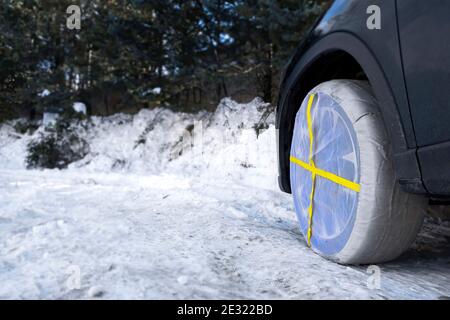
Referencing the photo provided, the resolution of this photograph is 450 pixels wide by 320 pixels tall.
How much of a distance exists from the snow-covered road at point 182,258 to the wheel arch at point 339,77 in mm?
509

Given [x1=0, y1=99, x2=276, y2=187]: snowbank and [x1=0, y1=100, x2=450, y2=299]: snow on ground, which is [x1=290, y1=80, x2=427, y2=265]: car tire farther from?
[x1=0, y1=99, x2=276, y2=187]: snowbank

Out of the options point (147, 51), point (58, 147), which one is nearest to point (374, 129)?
point (147, 51)

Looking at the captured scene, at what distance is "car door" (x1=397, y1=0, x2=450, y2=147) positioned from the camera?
125cm

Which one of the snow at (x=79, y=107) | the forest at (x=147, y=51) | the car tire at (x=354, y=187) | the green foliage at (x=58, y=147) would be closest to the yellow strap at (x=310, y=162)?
the car tire at (x=354, y=187)

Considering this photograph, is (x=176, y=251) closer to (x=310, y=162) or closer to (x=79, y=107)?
(x=310, y=162)

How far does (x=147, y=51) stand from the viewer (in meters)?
9.21

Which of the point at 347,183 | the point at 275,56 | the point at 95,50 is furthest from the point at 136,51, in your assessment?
the point at 347,183

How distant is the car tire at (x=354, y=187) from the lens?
158 cm

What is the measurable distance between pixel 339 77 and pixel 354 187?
94cm

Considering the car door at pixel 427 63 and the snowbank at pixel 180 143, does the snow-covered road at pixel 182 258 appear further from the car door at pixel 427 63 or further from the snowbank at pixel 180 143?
the snowbank at pixel 180 143

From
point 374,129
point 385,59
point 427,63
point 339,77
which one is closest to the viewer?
point 427,63

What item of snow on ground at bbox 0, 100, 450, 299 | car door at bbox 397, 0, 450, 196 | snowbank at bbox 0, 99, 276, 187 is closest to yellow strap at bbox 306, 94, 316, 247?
snow on ground at bbox 0, 100, 450, 299

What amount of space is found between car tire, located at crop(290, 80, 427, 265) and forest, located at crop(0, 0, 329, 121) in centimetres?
535
